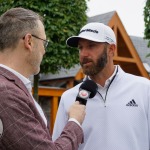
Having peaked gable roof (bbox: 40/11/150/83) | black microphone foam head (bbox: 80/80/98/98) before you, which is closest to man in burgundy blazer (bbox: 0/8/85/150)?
black microphone foam head (bbox: 80/80/98/98)

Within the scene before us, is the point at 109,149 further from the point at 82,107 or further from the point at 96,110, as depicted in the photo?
the point at 82,107

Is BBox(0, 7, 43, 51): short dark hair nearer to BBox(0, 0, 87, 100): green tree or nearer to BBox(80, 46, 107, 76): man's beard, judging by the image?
BBox(80, 46, 107, 76): man's beard

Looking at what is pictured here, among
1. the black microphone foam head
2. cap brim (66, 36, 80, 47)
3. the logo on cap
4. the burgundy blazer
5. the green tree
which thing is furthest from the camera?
the green tree

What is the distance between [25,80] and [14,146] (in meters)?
0.44

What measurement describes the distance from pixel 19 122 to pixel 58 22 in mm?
7483

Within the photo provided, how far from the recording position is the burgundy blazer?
217 cm

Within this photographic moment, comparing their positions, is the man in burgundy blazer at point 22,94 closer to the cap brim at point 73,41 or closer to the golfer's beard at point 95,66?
the golfer's beard at point 95,66

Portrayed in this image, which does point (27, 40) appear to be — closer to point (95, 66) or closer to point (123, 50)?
point (95, 66)

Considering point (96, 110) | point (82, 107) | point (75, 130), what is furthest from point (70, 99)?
point (75, 130)

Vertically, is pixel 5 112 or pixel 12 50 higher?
pixel 12 50

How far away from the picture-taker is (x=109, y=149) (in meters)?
3.49

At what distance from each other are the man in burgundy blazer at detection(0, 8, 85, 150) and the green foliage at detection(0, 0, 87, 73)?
6.69 meters

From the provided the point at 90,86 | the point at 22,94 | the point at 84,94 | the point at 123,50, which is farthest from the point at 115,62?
the point at 22,94

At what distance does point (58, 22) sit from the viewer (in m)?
9.53
